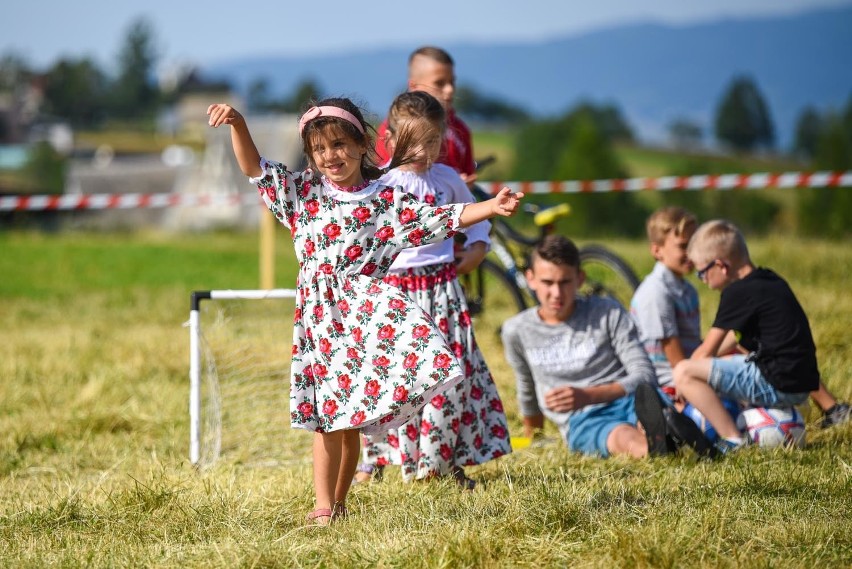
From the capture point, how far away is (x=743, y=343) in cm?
506

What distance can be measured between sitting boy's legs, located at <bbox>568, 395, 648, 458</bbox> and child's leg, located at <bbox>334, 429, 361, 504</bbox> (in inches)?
59.1

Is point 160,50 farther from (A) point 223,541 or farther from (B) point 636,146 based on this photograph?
(A) point 223,541

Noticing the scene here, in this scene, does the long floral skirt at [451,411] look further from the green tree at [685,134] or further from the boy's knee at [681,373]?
the green tree at [685,134]

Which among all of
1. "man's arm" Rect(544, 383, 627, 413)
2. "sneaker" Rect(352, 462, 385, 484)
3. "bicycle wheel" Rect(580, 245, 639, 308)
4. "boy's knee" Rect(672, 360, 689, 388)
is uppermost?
"bicycle wheel" Rect(580, 245, 639, 308)

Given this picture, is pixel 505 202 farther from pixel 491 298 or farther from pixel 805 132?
pixel 805 132

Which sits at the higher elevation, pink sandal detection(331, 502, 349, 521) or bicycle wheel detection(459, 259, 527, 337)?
bicycle wheel detection(459, 259, 527, 337)

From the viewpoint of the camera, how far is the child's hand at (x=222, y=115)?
12.2 ft

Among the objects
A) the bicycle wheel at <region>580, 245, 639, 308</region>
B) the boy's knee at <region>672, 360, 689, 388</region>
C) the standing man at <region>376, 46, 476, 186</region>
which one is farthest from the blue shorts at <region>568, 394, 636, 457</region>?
the bicycle wheel at <region>580, 245, 639, 308</region>

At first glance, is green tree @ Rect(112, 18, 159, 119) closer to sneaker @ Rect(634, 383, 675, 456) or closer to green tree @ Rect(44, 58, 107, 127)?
green tree @ Rect(44, 58, 107, 127)

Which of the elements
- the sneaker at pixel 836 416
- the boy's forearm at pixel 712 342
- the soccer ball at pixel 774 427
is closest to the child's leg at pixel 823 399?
the sneaker at pixel 836 416

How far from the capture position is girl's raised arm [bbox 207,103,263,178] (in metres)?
3.73

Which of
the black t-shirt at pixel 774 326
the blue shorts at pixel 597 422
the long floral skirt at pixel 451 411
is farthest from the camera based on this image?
the blue shorts at pixel 597 422

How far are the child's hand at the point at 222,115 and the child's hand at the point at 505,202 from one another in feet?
3.05

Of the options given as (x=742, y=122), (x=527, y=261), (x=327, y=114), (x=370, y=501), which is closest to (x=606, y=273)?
(x=527, y=261)
